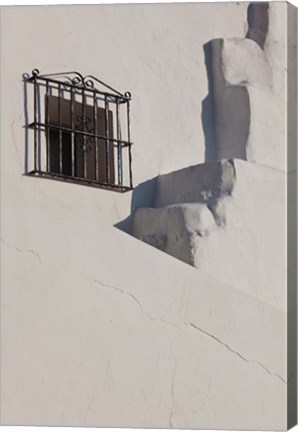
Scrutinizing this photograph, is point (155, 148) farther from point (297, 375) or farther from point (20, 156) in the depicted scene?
point (297, 375)

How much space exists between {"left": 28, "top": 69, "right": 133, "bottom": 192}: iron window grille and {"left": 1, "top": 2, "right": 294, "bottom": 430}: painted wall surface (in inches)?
2.6

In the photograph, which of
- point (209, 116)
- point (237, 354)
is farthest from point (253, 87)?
point (237, 354)

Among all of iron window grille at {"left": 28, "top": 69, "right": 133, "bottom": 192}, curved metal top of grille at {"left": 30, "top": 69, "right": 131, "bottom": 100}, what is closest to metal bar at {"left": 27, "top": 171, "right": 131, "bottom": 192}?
iron window grille at {"left": 28, "top": 69, "right": 133, "bottom": 192}

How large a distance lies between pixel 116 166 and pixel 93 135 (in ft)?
0.91

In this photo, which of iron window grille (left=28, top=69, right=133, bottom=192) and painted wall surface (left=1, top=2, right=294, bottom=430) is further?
iron window grille (left=28, top=69, right=133, bottom=192)

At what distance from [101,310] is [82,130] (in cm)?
125

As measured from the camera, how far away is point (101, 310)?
6527mm

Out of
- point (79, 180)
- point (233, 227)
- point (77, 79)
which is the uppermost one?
point (77, 79)

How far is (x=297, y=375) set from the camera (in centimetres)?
702

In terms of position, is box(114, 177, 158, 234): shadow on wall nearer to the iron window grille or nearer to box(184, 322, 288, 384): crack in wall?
the iron window grille

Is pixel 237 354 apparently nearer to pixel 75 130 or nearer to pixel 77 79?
pixel 75 130

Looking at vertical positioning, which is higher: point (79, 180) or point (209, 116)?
point (209, 116)

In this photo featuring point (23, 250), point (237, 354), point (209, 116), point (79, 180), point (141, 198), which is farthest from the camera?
point (209, 116)

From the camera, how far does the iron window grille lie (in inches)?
280
